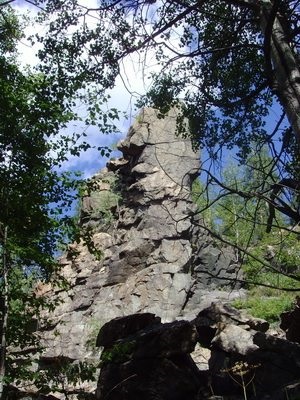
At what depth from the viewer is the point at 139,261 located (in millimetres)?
26281

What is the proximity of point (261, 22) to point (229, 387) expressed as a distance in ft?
30.3

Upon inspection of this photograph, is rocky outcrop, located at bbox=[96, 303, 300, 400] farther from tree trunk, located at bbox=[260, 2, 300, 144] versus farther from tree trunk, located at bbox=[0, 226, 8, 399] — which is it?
tree trunk, located at bbox=[260, 2, 300, 144]

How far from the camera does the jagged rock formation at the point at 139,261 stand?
2373 centimetres

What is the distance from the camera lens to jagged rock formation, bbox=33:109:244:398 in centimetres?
2373

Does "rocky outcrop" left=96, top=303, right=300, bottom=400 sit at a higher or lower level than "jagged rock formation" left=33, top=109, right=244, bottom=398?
lower

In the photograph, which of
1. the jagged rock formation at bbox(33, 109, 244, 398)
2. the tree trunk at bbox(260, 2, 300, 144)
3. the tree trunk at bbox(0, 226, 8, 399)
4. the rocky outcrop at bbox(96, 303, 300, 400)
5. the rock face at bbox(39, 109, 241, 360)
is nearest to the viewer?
the tree trunk at bbox(260, 2, 300, 144)

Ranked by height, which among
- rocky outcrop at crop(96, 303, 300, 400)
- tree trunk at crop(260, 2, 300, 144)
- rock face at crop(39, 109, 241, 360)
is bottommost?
rocky outcrop at crop(96, 303, 300, 400)

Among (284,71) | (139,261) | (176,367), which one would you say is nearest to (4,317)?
(284,71)

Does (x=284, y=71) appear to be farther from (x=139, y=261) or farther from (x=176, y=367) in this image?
(x=139, y=261)

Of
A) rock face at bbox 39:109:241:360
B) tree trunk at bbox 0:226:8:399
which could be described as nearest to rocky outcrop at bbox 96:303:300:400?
tree trunk at bbox 0:226:8:399

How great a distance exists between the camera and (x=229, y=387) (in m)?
10.9

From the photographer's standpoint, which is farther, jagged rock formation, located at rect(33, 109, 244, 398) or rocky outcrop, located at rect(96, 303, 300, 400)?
jagged rock formation, located at rect(33, 109, 244, 398)

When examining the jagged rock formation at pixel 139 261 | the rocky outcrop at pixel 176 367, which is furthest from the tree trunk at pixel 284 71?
the jagged rock formation at pixel 139 261

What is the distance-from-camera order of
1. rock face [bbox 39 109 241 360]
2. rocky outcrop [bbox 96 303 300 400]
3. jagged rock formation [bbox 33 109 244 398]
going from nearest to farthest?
rocky outcrop [bbox 96 303 300 400] < jagged rock formation [bbox 33 109 244 398] < rock face [bbox 39 109 241 360]
